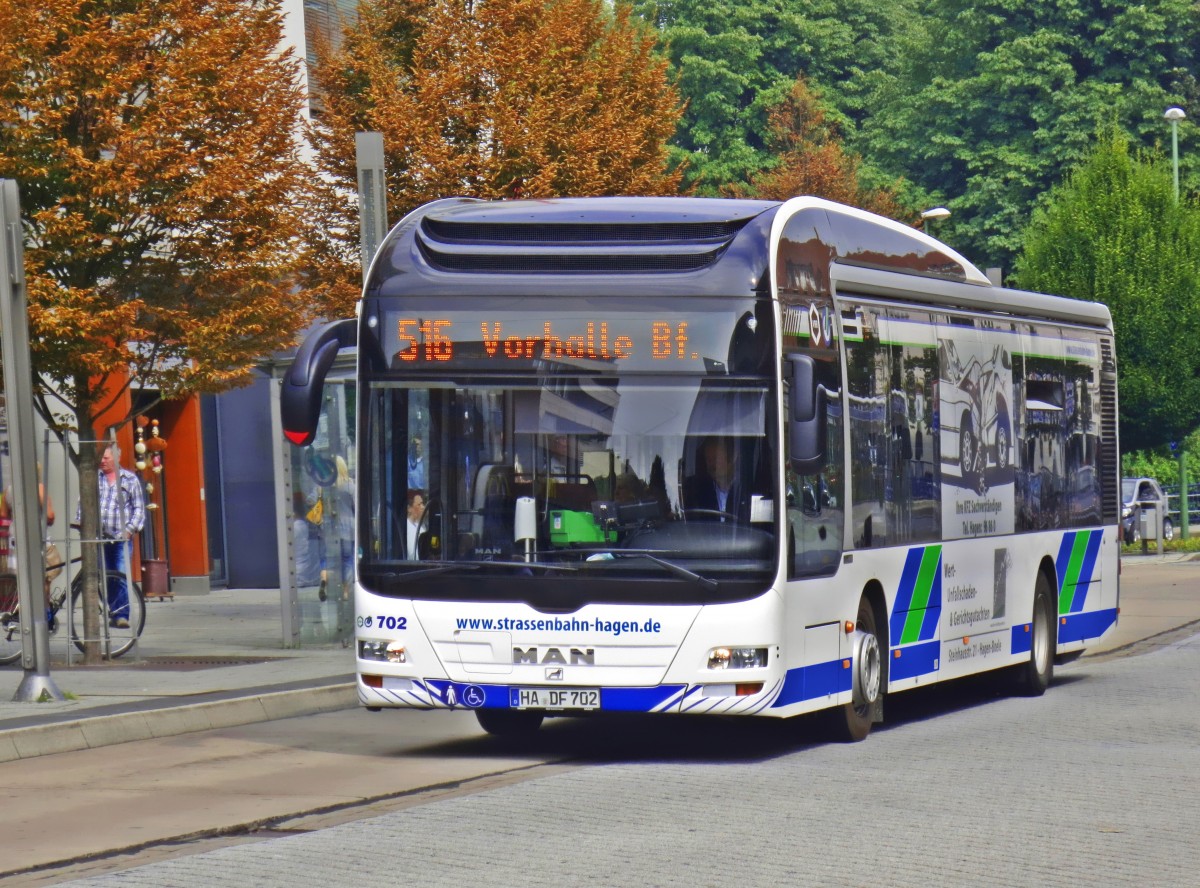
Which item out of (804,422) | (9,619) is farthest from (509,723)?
(9,619)

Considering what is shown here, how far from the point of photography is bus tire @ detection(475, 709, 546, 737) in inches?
492

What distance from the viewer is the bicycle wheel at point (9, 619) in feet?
54.6

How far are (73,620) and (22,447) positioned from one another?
360 centimetres

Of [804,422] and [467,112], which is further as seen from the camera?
[467,112]

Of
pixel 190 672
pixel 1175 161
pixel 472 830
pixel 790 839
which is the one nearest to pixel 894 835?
pixel 790 839

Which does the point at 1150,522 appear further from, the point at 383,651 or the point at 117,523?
the point at 383,651

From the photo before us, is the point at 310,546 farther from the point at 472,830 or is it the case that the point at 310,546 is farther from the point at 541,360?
the point at 472,830

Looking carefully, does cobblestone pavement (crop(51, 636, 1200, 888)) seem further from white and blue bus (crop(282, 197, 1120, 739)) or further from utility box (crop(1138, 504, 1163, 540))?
utility box (crop(1138, 504, 1163, 540))

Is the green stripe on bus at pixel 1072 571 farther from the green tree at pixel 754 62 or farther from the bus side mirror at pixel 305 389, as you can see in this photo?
the green tree at pixel 754 62

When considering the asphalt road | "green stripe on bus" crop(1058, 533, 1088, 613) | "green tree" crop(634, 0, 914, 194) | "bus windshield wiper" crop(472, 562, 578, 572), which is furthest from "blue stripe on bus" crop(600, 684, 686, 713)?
"green tree" crop(634, 0, 914, 194)

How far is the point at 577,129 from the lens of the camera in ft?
72.1

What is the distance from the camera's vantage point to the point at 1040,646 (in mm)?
15703

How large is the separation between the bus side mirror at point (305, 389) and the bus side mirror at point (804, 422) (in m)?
2.47

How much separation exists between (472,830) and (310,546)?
941 cm
